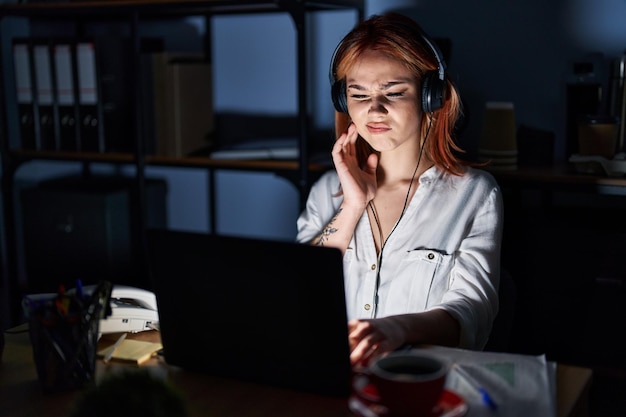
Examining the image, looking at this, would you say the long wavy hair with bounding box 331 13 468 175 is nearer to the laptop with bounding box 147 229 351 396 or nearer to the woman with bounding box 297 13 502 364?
the woman with bounding box 297 13 502 364

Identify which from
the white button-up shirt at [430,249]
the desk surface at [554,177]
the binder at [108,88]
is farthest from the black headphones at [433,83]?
the binder at [108,88]

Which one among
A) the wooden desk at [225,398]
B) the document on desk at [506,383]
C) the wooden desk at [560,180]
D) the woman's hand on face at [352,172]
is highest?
the woman's hand on face at [352,172]

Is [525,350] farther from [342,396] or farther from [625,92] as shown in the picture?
[342,396]

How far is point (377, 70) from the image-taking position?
167cm

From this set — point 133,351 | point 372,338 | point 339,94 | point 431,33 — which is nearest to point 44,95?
point 431,33

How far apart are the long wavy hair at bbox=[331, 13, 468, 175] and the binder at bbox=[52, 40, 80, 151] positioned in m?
1.31

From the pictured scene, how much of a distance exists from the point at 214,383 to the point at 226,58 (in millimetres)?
1933

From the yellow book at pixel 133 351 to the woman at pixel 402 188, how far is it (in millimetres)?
487

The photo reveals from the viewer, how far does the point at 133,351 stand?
1214 millimetres

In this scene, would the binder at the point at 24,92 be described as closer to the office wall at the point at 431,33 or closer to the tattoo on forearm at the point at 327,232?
the office wall at the point at 431,33

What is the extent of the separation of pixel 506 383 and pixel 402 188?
77cm

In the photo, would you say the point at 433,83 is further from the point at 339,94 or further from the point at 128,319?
the point at 128,319

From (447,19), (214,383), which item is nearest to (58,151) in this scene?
(447,19)

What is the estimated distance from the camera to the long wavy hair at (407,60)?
1.66m
